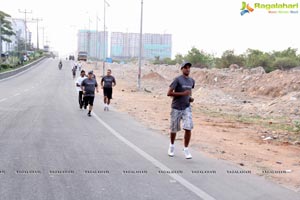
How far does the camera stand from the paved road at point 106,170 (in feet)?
21.5

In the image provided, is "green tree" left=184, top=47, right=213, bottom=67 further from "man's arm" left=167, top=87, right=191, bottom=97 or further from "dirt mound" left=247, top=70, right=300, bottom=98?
"man's arm" left=167, top=87, right=191, bottom=97

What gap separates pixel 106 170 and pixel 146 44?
469ft

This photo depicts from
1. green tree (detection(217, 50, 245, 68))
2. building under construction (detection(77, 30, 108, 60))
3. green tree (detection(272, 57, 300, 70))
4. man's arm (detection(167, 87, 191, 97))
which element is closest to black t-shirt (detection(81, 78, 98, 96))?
man's arm (detection(167, 87, 191, 97))

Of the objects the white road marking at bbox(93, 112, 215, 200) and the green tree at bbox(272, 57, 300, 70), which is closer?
the white road marking at bbox(93, 112, 215, 200)

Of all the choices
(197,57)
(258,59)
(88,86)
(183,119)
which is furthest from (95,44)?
(183,119)

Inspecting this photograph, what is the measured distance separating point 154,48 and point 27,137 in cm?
13623

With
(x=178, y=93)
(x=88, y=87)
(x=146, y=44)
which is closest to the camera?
(x=178, y=93)

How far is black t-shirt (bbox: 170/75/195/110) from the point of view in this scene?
932 centimetres

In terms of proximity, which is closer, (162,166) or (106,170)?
(106,170)

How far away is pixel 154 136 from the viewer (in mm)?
12898

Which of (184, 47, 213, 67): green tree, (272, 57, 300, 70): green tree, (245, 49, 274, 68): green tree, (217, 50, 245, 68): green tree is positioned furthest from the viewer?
(184, 47, 213, 67): green tree

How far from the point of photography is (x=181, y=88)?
9320 mm

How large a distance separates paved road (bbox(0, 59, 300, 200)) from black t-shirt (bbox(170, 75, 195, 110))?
108cm

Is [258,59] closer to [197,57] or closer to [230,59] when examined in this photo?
[230,59]
